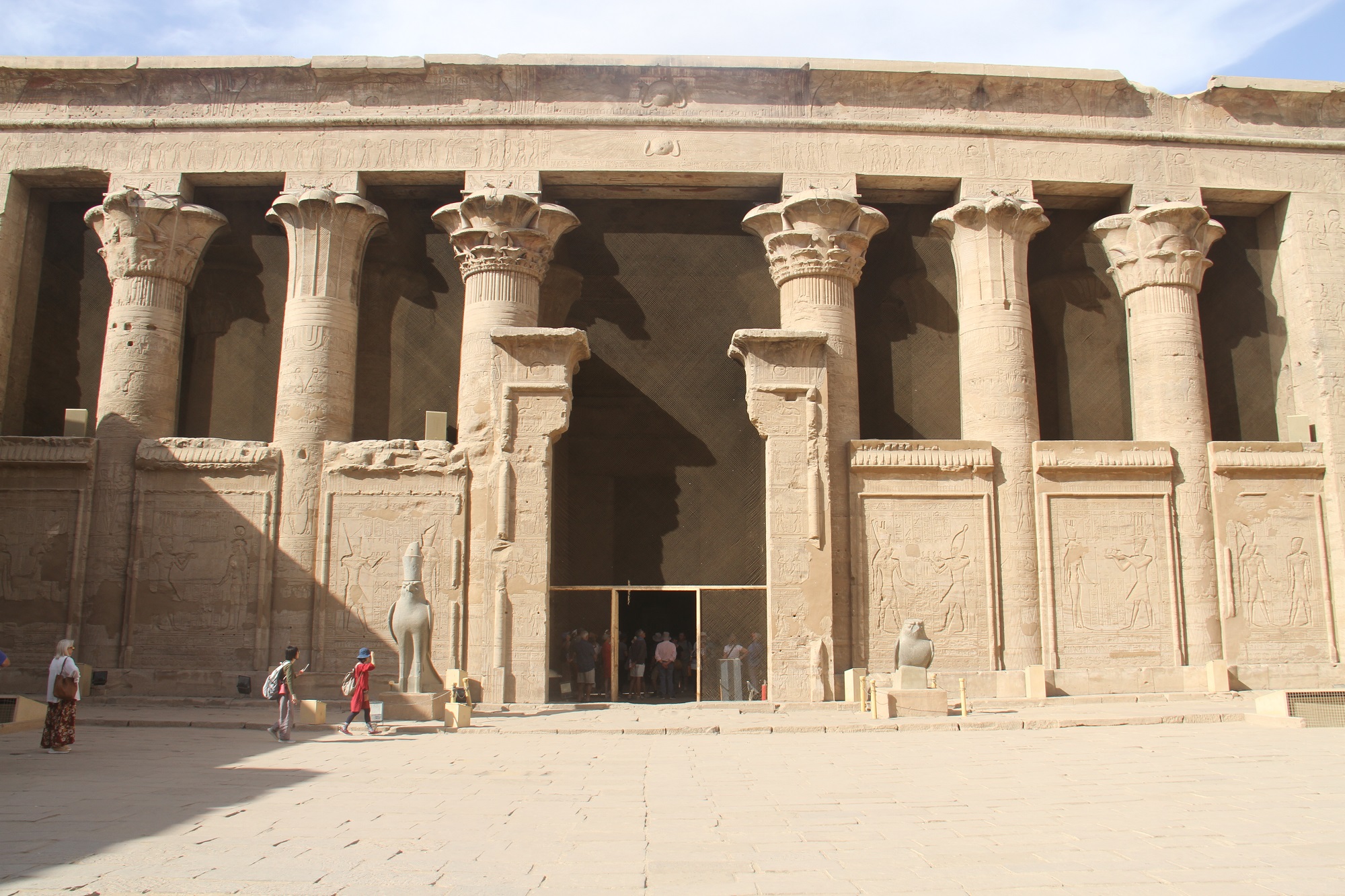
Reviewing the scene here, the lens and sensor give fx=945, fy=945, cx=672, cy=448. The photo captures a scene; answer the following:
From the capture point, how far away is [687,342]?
658 inches

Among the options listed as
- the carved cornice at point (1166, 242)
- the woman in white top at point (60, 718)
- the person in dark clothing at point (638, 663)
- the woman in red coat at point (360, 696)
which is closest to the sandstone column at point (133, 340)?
the woman in white top at point (60, 718)

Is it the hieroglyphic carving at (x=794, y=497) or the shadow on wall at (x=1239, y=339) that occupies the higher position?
the shadow on wall at (x=1239, y=339)

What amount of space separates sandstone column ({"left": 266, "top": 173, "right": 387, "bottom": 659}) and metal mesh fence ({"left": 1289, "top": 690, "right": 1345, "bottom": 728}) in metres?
13.1

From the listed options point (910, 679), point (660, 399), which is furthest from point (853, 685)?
point (660, 399)

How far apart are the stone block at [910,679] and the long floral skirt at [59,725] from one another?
30.4ft

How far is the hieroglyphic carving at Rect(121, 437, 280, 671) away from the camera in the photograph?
14.3 meters

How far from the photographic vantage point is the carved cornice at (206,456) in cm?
1467

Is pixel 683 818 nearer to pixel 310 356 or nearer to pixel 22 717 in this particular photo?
pixel 22 717

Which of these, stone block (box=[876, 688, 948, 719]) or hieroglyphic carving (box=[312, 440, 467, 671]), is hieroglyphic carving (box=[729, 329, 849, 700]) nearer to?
stone block (box=[876, 688, 948, 719])

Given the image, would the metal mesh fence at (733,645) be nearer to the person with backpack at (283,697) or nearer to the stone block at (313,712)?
the stone block at (313,712)

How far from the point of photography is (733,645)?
15055mm

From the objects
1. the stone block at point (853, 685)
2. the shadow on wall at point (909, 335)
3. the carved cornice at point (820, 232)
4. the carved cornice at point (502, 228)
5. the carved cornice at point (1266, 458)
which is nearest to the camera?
the stone block at point (853, 685)

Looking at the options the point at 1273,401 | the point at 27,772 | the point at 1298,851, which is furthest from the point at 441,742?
the point at 1273,401

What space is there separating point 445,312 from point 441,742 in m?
9.11
